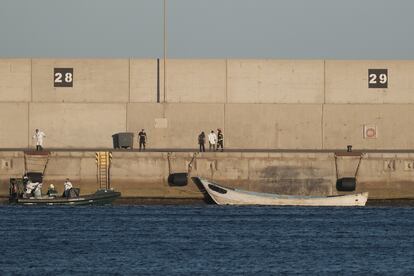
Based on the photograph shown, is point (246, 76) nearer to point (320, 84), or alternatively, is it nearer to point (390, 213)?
point (320, 84)

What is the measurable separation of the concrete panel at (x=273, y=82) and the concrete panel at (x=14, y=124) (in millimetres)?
10825

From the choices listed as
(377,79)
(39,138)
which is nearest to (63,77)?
(39,138)

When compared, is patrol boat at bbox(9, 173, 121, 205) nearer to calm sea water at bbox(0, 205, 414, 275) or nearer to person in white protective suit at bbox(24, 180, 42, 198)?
person in white protective suit at bbox(24, 180, 42, 198)

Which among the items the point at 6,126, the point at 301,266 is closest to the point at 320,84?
the point at 6,126

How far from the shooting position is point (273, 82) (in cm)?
9181

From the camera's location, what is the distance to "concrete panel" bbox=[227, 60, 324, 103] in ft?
301

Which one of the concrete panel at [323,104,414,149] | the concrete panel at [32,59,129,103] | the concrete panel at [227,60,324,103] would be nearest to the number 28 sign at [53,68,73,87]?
→ the concrete panel at [32,59,129,103]

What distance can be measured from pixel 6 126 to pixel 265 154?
15.2m

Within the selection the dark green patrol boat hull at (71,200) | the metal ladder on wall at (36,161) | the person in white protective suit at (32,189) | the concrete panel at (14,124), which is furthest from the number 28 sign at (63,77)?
the dark green patrol boat hull at (71,200)

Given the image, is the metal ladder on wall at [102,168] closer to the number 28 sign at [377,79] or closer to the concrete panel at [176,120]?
the concrete panel at [176,120]

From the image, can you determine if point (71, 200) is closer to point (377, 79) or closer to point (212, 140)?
point (212, 140)

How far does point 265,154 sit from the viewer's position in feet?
277

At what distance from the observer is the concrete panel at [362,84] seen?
92062 millimetres

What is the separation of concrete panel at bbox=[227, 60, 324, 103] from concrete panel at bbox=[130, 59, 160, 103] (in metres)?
3.88
